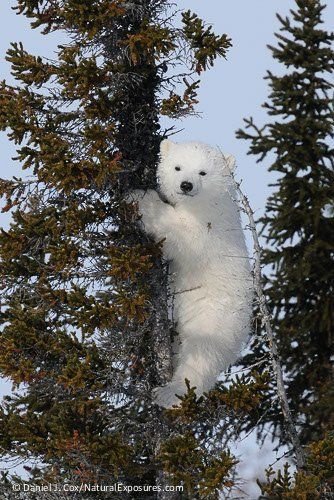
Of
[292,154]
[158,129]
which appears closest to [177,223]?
[158,129]

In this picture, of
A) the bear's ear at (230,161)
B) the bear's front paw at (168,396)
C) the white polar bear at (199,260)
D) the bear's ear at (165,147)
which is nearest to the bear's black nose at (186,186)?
the white polar bear at (199,260)

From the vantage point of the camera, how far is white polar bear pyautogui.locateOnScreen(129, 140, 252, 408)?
10125 mm

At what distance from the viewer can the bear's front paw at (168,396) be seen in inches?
394

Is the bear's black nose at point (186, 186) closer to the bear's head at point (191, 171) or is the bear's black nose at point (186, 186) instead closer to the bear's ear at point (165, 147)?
the bear's head at point (191, 171)

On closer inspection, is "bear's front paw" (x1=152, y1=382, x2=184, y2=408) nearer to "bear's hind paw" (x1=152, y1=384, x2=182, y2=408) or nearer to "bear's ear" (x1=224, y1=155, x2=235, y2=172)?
"bear's hind paw" (x1=152, y1=384, x2=182, y2=408)

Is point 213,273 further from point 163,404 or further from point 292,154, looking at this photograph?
point 292,154

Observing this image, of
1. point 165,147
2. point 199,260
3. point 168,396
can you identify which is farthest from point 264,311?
point 165,147

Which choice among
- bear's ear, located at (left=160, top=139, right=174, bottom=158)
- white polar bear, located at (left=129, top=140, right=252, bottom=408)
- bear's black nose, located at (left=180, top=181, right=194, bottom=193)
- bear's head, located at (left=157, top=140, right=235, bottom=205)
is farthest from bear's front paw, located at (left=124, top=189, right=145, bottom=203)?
bear's black nose, located at (left=180, top=181, right=194, bottom=193)

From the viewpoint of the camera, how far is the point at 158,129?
11.1 meters

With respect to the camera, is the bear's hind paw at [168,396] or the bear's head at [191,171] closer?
the bear's hind paw at [168,396]

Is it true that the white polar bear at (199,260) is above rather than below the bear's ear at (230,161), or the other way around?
below

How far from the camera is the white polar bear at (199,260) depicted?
1012 cm

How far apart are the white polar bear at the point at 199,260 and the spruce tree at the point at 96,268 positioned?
20 centimetres

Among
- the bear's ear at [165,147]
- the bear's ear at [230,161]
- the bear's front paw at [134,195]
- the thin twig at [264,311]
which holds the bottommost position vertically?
the thin twig at [264,311]
